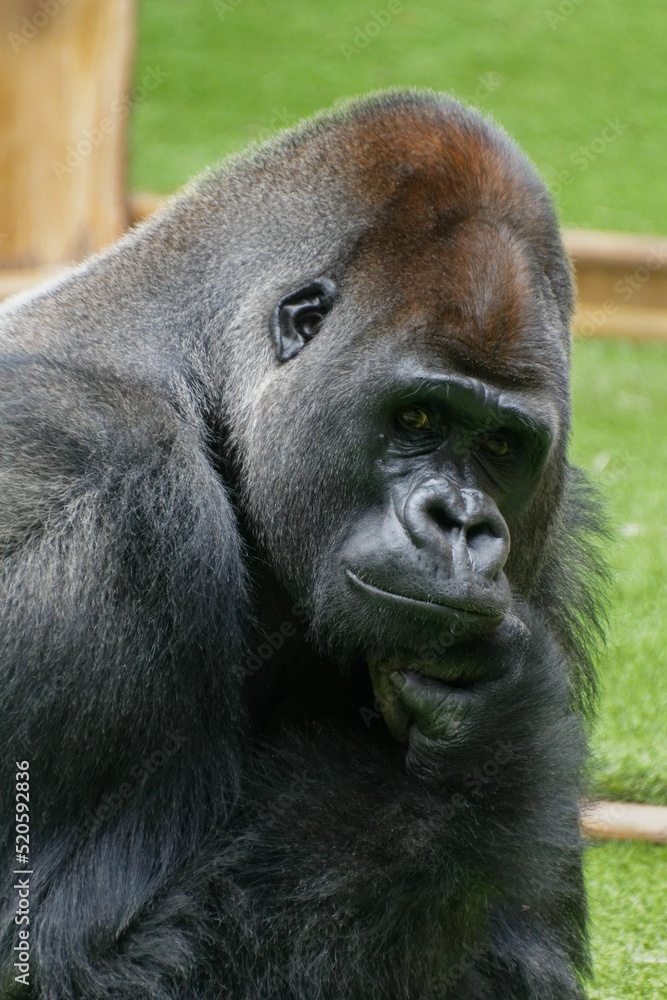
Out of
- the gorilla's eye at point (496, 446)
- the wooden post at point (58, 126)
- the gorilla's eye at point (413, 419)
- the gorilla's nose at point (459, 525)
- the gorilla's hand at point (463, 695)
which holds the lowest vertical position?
the gorilla's hand at point (463, 695)

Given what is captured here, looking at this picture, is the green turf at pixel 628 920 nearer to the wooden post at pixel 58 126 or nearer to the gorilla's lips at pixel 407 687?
the gorilla's lips at pixel 407 687

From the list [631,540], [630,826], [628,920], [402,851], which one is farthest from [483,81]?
[402,851]

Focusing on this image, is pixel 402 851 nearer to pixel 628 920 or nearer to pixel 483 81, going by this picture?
pixel 628 920

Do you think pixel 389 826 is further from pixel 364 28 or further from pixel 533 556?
pixel 364 28

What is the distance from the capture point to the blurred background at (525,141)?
18.7ft

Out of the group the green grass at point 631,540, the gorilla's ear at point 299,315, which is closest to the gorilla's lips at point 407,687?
the gorilla's ear at point 299,315

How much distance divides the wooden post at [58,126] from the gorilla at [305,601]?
19.7 feet

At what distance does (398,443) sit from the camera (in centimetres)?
349

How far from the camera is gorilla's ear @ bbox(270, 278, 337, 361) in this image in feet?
12.1

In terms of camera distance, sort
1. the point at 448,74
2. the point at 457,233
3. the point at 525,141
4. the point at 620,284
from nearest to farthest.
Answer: the point at 457,233
the point at 620,284
the point at 525,141
the point at 448,74

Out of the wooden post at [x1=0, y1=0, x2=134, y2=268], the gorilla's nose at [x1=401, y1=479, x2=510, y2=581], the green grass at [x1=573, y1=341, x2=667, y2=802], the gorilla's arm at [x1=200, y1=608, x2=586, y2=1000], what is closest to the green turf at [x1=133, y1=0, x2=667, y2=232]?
the wooden post at [x1=0, y1=0, x2=134, y2=268]

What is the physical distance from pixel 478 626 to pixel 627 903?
6.54ft

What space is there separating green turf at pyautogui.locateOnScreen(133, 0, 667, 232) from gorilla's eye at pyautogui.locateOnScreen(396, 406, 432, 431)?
9.78m

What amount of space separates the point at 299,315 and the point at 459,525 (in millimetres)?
817
